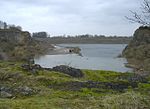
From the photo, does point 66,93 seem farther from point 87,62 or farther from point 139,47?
point 139,47

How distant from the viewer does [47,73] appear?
17984mm

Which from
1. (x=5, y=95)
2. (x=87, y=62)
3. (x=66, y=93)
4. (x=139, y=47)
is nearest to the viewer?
(x=5, y=95)

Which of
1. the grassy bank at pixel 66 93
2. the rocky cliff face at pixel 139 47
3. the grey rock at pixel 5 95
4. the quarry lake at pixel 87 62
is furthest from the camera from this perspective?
the rocky cliff face at pixel 139 47

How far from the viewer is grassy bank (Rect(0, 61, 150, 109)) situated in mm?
10607

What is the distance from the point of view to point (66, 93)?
43.3 ft

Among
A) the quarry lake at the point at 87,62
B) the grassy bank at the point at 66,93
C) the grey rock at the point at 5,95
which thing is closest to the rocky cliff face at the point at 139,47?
the quarry lake at the point at 87,62

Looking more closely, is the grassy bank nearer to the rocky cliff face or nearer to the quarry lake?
the quarry lake

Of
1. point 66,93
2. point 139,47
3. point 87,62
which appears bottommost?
point 87,62

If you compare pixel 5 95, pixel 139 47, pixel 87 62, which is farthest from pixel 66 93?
pixel 139 47

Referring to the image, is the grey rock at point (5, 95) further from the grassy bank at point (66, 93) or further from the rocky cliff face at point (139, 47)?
the rocky cliff face at point (139, 47)

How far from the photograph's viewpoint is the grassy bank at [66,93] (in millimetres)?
10607

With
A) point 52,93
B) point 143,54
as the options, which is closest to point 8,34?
point 143,54

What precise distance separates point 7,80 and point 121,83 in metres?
5.39

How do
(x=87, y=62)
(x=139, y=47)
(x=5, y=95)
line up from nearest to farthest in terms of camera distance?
(x=5, y=95) < (x=87, y=62) < (x=139, y=47)
